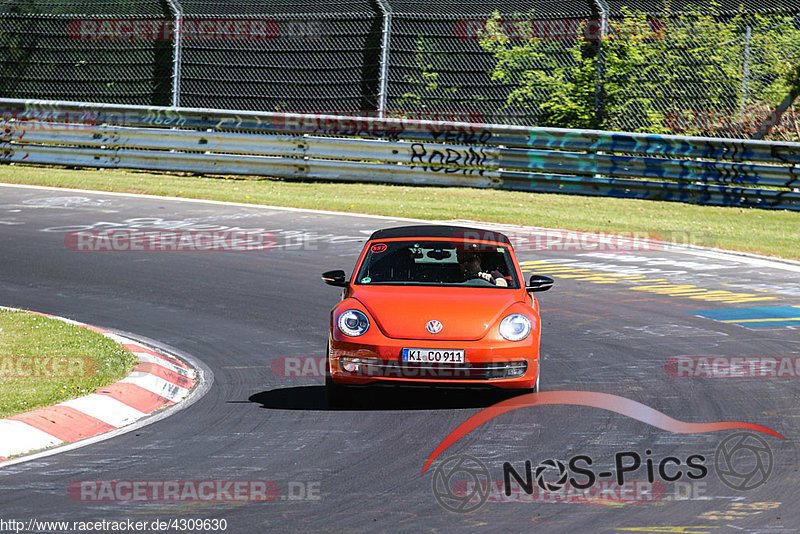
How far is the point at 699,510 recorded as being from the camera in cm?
545

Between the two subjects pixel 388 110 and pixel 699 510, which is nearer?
pixel 699 510

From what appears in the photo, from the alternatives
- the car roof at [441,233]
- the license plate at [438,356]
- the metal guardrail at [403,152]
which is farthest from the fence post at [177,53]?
the license plate at [438,356]

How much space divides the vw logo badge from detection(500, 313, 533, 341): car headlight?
0.45m

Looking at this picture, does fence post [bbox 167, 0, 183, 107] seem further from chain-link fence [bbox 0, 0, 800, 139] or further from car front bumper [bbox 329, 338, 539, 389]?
car front bumper [bbox 329, 338, 539, 389]

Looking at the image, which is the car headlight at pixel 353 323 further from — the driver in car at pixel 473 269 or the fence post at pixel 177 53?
the fence post at pixel 177 53

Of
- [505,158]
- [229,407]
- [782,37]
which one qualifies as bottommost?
[229,407]

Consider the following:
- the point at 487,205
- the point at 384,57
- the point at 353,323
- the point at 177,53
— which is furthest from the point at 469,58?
the point at 353,323

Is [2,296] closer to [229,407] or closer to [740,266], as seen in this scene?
[229,407]

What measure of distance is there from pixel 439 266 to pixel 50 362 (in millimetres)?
3068

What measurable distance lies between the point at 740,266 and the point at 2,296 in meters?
9.06

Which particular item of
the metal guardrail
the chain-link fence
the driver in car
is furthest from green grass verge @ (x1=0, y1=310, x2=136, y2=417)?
the chain-link fence

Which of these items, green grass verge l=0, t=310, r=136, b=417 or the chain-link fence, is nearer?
green grass verge l=0, t=310, r=136, b=417

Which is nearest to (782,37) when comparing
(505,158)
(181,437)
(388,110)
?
(505,158)

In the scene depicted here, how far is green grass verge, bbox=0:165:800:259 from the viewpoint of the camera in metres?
17.2
